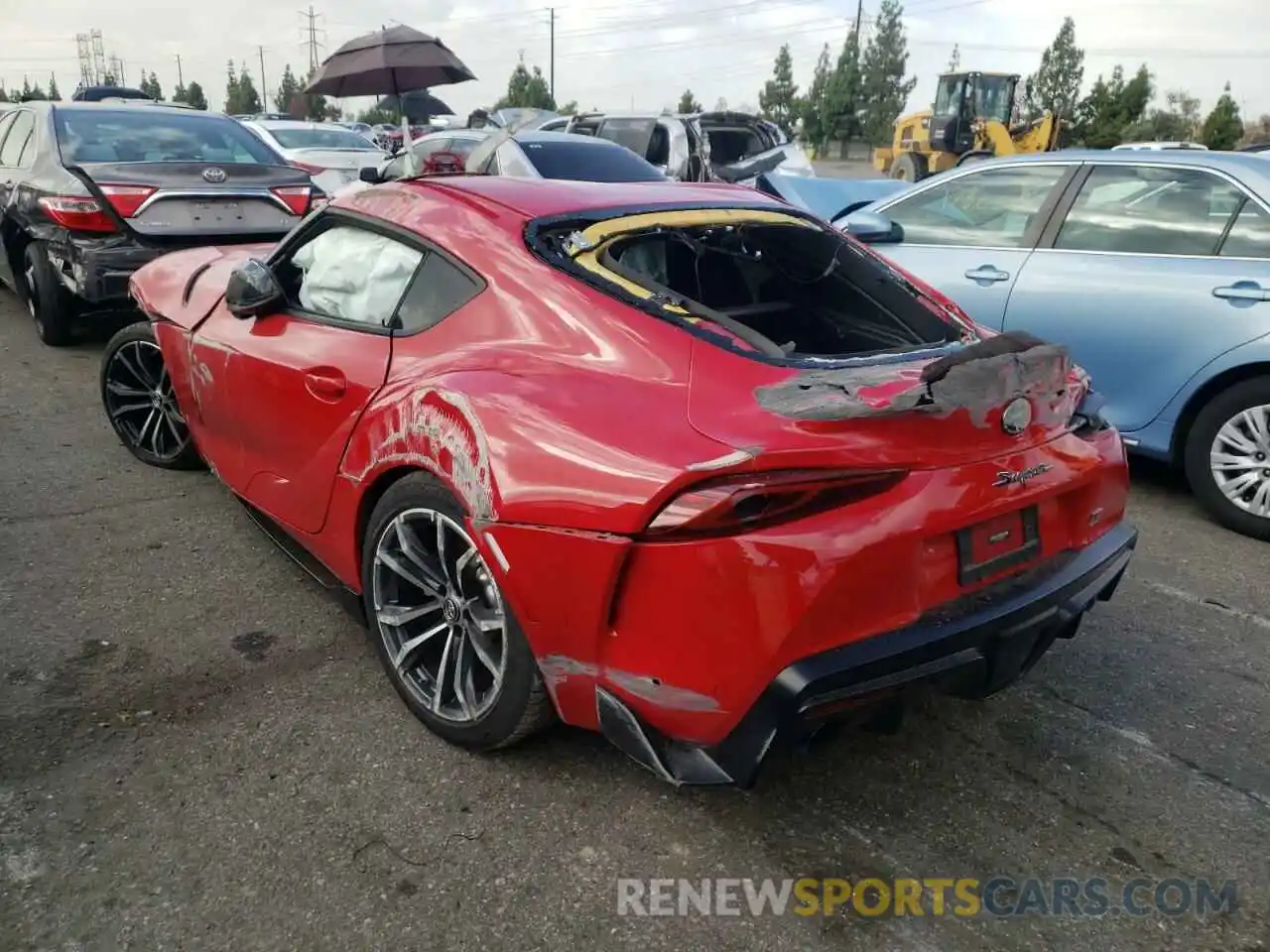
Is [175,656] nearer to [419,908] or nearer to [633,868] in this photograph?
[419,908]

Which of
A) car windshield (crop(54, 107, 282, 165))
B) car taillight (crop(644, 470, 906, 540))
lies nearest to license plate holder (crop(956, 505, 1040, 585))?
car taillight (crop(644, 470, 906, 540))

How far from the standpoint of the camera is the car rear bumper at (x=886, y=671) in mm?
1982

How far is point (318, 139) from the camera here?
13875mm

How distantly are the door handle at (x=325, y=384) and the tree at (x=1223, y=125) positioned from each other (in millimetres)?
38435

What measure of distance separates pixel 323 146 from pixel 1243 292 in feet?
39.6

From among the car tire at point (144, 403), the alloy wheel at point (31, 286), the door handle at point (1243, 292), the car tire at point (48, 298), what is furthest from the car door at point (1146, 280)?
the alloy wheel at point (31, 286)

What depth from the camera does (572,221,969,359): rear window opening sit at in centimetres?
304

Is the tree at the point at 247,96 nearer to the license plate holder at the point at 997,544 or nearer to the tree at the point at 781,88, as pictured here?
the tree at the point at 781,88

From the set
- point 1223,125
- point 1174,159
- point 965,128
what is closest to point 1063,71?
point 1223,125

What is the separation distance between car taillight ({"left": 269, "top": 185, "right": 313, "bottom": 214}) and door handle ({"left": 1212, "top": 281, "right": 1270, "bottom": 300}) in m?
5.39

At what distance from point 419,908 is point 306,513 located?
1.39 meters

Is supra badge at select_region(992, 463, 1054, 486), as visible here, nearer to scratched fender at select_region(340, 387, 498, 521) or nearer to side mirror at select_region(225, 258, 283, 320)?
scratched fender at select_region(340, 387, 498, 521)

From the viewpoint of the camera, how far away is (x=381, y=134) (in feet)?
103

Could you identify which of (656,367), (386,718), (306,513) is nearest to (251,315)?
(306,513)
